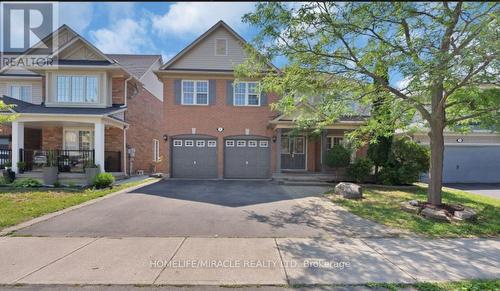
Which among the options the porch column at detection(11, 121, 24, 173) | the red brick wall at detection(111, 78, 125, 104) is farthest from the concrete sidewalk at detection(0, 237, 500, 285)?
the red brick wall at detection(111, 78, 125, 104)

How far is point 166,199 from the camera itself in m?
9.73

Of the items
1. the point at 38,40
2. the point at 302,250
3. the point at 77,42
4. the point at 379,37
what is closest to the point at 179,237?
the point at 302,250

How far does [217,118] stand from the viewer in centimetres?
1603

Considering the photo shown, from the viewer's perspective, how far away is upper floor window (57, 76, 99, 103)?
15.3 meters

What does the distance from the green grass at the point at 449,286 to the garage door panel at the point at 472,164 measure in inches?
635

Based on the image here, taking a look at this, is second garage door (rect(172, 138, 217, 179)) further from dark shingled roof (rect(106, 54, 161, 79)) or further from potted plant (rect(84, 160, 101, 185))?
dark shingled roof (rect(106, 54, 161, 79))

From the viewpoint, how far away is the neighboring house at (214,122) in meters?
15.9

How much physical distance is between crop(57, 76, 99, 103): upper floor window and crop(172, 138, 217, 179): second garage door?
5678mm

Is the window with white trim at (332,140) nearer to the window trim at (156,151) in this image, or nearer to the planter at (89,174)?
the window trim at (156,151)

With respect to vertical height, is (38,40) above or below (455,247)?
above

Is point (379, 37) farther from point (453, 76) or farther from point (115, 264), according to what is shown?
point (115, 264)

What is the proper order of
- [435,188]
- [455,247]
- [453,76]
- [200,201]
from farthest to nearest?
[200,201]
[435,188]
[453,76]
[455,247]

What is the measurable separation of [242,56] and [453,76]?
40.0 ft

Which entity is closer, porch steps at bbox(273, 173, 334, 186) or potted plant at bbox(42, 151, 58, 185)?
potted plant at bbox(42, 151, 58, 185)
